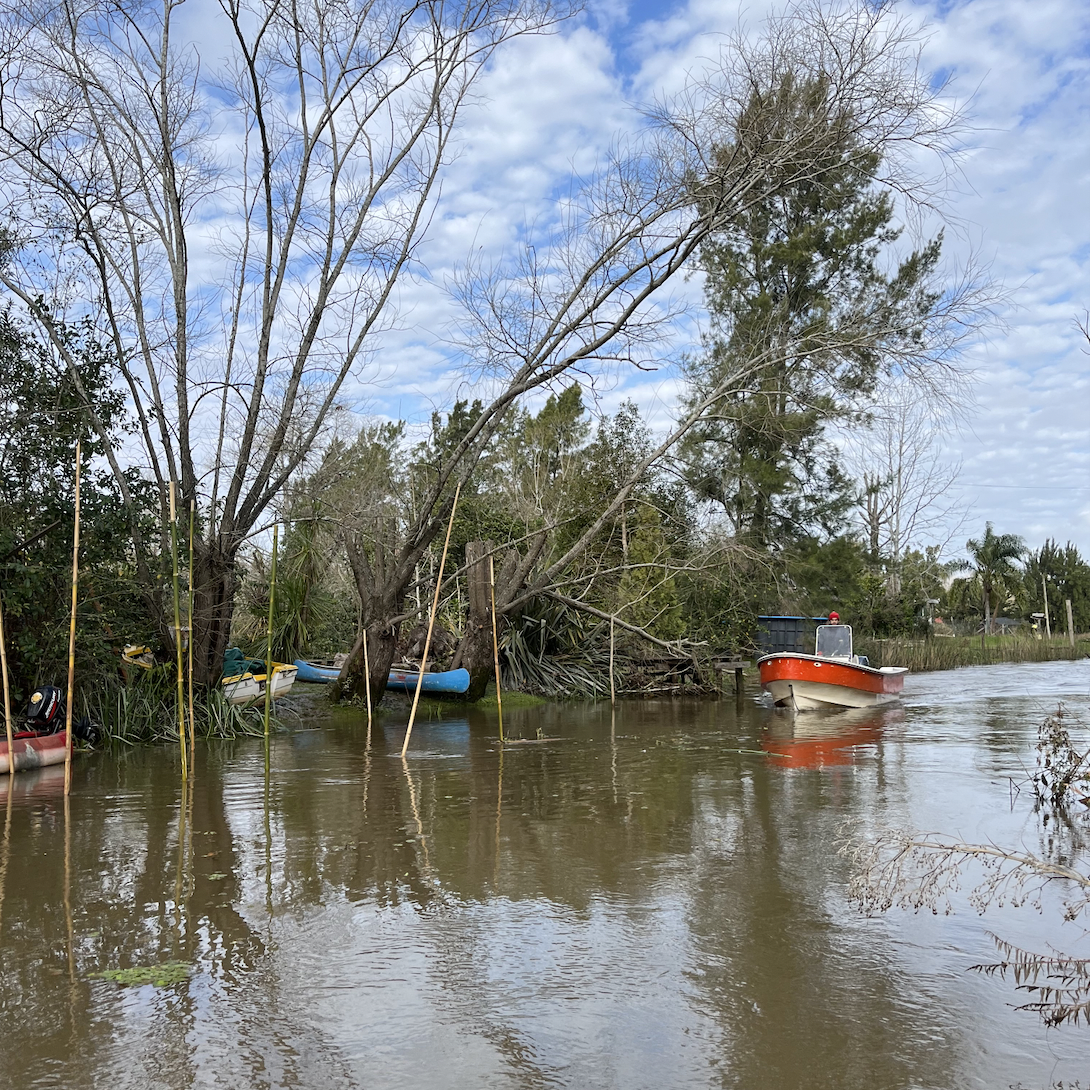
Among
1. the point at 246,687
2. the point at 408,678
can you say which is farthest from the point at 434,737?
the point at 408,678

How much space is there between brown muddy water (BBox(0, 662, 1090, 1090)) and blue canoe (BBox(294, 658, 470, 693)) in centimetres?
785

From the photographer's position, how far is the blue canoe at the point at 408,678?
19250 millimetres

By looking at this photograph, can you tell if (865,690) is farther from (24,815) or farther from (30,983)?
(30,983)

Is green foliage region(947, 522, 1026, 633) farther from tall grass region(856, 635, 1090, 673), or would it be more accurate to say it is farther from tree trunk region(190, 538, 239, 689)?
tree trunk region(190, 538, 239, 689)

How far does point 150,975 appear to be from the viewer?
16.6 feet

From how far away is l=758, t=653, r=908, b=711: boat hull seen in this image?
1855cm

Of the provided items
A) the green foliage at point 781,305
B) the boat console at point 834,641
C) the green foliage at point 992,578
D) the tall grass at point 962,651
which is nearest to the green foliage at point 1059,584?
the green foliage at point 992,578

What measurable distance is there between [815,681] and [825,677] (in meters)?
0.19

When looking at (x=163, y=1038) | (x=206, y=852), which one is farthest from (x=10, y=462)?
(x=163, y=1038)

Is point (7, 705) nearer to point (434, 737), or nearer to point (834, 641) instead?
point (434, 737)

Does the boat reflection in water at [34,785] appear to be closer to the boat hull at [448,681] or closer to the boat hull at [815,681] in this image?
the boat hull at [448,681]

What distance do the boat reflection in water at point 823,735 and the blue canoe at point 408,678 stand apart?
547cm

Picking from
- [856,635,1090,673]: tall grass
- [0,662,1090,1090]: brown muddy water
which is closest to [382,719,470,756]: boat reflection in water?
[0,662,1090,1090]: brown muddy water

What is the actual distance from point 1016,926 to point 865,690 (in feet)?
47.7
